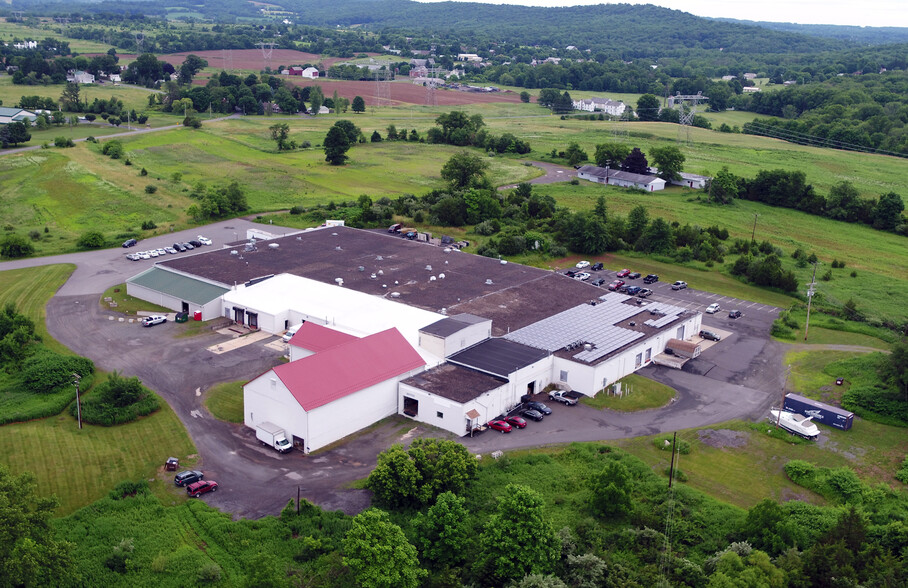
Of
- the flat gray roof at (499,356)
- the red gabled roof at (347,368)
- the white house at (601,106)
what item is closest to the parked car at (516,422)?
the flat gray roof at (499,356)

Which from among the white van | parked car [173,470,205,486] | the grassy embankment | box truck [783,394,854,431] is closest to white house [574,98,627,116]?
the white van

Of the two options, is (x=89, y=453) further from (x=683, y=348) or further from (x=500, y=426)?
(x=683, y=348)

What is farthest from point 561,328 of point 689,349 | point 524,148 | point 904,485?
point 524,148

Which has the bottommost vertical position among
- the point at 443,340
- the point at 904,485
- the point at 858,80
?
the point at 904,485

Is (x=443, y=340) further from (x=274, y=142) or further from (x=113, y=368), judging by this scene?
(x=274, y=142)

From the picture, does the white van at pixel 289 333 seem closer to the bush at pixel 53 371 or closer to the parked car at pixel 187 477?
the bush at pixel 53 371

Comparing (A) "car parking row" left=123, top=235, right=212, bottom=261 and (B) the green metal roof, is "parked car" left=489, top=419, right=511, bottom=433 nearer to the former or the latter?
(B) the green metal roof
